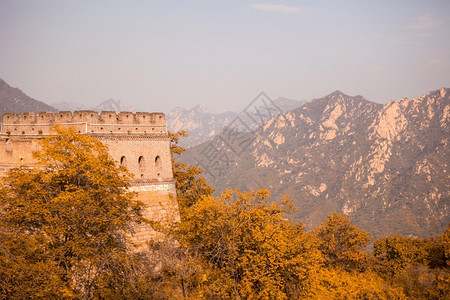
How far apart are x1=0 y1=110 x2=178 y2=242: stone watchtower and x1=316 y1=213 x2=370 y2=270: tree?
22141mm

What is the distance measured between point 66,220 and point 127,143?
11.0 m

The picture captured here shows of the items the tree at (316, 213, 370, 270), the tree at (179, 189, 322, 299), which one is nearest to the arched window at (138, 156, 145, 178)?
the tree at (179, 189, 322, 299)

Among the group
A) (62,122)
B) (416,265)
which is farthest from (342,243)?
(62,122)

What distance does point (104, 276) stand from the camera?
2517 cm

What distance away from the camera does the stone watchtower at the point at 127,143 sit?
1246 inches

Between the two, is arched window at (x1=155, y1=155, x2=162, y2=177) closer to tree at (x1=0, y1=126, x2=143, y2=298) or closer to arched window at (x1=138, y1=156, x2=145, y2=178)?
arched window at (x1=138, y1=156, x2=145, y2=178)

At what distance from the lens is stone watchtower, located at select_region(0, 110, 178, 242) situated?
3166cm

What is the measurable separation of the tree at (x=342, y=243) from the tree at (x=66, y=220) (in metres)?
29.0

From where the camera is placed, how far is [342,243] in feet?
165

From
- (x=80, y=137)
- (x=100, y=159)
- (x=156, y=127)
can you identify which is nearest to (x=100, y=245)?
(x=100, y=159)

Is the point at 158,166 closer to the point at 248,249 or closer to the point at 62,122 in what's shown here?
the point at 62,122

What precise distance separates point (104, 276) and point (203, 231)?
6739 mm

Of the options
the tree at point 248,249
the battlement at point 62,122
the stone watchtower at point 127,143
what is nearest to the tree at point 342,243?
the tree at point 248,249

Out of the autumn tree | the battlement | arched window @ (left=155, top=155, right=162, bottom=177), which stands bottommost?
the autumn tree
